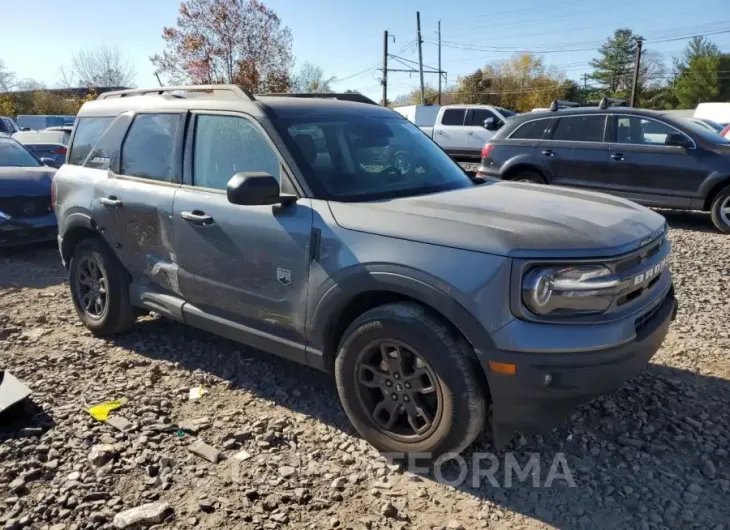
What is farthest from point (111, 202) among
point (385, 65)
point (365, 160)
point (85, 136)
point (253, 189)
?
point (385, 65)

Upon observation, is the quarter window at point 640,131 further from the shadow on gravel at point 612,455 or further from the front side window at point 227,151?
the front side window at point 227,151

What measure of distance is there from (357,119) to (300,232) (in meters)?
1.14

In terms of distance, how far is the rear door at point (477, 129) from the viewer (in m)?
18.1

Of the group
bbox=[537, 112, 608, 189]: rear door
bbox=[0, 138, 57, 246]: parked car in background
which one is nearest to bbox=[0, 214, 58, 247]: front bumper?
bbox=[0, 138, 57, 246]: parked car in background

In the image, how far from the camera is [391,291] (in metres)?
2.93

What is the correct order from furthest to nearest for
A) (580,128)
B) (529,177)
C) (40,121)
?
(40,121), (529,177), (580,128)

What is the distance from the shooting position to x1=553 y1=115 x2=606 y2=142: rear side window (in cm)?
939

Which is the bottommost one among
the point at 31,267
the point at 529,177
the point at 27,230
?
Result: the point at 31,267

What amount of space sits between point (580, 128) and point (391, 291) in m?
7.73

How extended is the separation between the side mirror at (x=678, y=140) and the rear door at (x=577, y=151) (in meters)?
0.87

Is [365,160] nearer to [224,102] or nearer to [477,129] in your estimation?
[224,102]

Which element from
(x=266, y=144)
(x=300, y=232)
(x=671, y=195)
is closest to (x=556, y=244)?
(x=300, y=232)

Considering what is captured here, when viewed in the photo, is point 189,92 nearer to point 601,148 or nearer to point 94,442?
point 94,442

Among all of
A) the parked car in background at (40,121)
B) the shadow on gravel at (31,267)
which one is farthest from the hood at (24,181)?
the parked car in background at (40,121)
